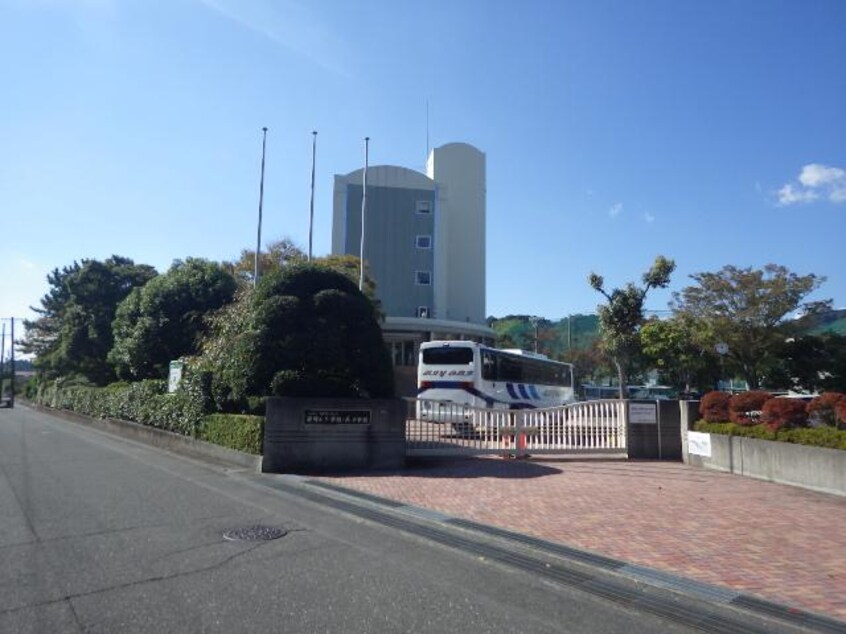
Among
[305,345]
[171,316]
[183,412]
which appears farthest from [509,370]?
[171,316]

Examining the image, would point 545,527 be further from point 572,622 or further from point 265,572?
point 265,572

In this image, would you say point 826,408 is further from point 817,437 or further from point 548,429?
point 548,429

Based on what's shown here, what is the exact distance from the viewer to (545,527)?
8188 millimetres

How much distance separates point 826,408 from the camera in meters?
11.6

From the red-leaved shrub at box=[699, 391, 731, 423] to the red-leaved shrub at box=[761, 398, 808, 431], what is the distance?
1.56 metres

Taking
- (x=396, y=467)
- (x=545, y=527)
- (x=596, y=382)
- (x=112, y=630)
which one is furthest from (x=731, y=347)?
(x=596, y=382)

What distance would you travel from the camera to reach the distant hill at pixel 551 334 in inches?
2835

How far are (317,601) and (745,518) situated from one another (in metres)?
6.50

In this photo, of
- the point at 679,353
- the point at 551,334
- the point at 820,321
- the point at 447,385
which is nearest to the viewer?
the point at 447,385

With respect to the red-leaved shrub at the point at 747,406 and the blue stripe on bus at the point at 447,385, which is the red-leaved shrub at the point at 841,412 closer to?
the red-leaved shrub at the point at 747,406

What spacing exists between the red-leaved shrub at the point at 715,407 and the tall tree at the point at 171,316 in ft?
59.7

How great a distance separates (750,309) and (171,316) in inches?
1217

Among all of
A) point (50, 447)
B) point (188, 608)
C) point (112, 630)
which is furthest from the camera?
point (50, 447)

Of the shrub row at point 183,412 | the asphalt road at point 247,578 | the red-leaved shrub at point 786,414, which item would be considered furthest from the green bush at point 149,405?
the red-leaved shrub at point 786,414
